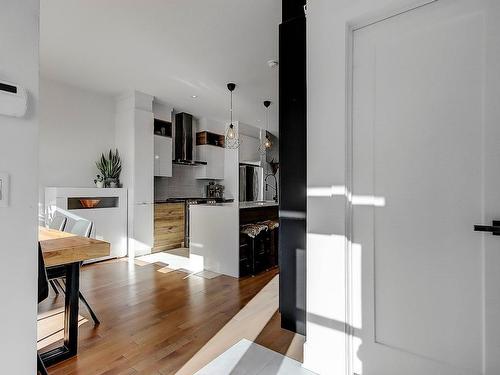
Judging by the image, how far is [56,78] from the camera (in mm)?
3971

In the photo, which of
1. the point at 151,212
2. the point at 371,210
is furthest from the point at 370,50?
the point at 151,212

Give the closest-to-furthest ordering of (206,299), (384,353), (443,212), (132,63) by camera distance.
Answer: (443,212) → (384,353) → (206,299) → (132,63)

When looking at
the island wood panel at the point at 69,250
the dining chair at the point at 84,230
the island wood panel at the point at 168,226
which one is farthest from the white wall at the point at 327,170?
the island wood panel at the point at 168,226

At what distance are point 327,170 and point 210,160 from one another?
4742mm

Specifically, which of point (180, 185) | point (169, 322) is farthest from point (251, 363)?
point (180, 185)

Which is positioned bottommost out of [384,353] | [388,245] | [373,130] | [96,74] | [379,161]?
[384,353]

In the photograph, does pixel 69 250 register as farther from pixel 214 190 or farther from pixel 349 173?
pixel 214 190

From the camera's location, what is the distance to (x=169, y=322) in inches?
88.3

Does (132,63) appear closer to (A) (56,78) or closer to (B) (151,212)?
(A) (56,78)

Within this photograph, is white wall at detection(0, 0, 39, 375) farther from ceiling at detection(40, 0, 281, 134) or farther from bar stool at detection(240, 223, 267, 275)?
bar stool at detection(240, 223, 267, 275)

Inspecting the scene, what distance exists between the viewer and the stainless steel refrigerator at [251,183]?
6645 mm

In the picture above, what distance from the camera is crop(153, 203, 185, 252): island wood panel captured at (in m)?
4.88

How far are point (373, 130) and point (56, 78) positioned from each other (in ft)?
14.2

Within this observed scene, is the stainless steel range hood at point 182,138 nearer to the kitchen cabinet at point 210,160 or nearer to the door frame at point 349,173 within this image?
the kitchen cabinet at point 210,160
